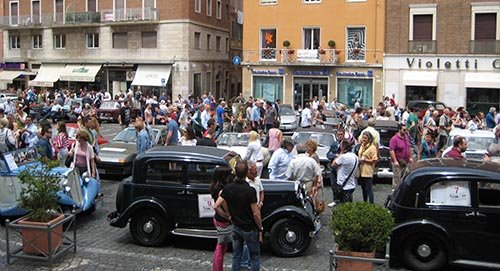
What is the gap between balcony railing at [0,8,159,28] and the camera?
43812 millimetres

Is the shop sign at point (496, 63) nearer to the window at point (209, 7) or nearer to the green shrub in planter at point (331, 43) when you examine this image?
the green shrub in planter at point (331, 43)

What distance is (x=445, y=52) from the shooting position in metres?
34.9

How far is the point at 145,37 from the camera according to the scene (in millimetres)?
44031

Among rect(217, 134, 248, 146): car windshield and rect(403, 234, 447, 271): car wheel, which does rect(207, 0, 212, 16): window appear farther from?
rect(403, 234, 447, 271): car wheel

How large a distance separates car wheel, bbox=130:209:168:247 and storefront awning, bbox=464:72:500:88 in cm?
2819

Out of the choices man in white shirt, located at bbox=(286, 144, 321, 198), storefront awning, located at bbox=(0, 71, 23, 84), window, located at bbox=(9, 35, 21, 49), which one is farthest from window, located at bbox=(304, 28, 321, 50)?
man in white shirt, located at bbox=(286, 144, 321, 198)

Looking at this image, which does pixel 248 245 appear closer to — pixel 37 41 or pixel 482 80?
pixel 482 80

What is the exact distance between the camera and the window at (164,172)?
985cm

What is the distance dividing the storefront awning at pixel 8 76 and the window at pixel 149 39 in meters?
12.2

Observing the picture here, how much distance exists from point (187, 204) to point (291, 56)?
99.2 ft

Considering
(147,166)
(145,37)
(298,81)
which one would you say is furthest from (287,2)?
(147,166)

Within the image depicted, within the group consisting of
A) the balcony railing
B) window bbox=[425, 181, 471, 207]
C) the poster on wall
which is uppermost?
the balcony railing

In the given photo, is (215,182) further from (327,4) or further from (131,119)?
(327,4)

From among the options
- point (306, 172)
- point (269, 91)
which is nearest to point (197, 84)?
point (269, 91)
